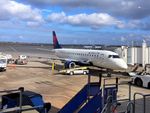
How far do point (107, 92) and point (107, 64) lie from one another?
25231mm

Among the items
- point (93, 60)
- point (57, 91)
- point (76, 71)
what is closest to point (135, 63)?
point (93, 60)

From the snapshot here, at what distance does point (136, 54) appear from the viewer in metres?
50.0

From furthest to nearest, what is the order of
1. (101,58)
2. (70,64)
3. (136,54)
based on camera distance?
(136,54)
(70,64)
(101,58)

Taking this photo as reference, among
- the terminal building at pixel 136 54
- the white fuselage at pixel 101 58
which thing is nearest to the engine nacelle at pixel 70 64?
the white fuselage at pixel 101 58

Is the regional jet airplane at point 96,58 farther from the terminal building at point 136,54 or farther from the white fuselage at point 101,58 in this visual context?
the terminal building at point 136,54

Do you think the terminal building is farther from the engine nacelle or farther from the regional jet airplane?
the engine nacelle

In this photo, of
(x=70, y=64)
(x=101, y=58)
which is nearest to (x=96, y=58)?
(x=101, y=58)

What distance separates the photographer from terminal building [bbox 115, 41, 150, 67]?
161 ft

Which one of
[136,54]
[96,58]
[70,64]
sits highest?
[136,54]

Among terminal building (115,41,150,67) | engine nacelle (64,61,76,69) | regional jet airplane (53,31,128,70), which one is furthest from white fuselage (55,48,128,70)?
terminal building (115,41,150,67)

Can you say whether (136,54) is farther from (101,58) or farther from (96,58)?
(101,58)

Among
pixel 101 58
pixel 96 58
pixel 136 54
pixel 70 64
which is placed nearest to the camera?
pixel 101 58

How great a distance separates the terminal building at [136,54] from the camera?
49031 mm

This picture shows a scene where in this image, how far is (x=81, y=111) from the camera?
15.0 meters
